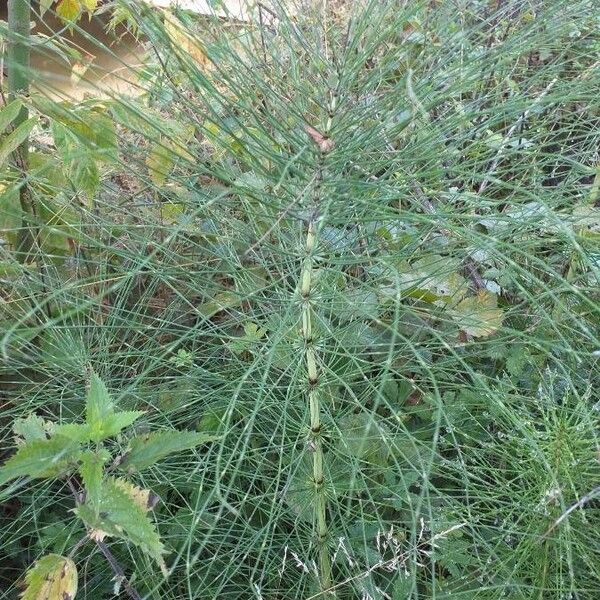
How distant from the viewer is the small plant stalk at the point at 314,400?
110 centimetres

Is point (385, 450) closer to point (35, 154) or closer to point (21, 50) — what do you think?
point (35, 154)

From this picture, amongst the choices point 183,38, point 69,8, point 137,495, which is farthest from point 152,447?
point 69,8

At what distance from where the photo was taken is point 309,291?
111 cm

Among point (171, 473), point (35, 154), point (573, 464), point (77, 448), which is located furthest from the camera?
point (35, 154)

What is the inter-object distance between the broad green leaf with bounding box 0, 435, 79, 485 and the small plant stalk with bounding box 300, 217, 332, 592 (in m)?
0.36

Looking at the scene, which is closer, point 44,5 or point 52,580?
point 52,580

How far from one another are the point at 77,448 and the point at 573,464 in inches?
29.8

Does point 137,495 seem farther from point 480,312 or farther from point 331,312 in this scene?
point 480,312

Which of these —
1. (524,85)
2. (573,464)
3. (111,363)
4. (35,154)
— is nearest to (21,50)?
(35,154)

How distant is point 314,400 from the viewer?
1161mm

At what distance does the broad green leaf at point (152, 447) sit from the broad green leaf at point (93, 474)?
3.6 inches

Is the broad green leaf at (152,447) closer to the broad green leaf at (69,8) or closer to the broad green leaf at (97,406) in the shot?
the broad green leaf at (97,406)

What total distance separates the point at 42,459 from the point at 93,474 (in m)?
0.07

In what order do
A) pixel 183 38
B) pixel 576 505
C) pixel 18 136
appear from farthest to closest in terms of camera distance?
pixel 183 38, pixel 18 136, pixel 576 505
